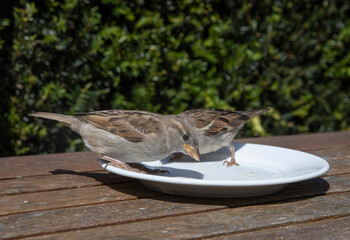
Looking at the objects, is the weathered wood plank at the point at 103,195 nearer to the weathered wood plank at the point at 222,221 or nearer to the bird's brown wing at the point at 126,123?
the weathered wood plank at the point at 222,221

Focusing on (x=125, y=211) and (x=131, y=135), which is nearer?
(x=125, y=211)

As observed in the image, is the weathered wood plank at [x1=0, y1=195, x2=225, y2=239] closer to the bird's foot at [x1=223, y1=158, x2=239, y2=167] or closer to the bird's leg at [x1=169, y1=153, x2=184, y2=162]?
the bird's foot at [x1=223, y1=158, x2=239, y2=167]

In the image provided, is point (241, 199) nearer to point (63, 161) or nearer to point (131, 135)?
point (131, 135)

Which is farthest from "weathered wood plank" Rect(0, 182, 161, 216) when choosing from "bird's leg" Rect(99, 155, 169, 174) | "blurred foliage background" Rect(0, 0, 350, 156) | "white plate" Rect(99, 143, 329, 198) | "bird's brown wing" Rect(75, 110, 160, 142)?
"blurred foliage background" Rect(0, 0, 350, 156)

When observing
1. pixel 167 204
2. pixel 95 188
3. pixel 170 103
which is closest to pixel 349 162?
pixel 167 204

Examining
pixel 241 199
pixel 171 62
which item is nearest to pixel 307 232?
pixel 241 199

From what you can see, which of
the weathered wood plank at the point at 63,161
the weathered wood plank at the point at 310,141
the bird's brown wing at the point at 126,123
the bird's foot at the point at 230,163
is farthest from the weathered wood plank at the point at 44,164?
the weathered wood plank at the point at 310,141
